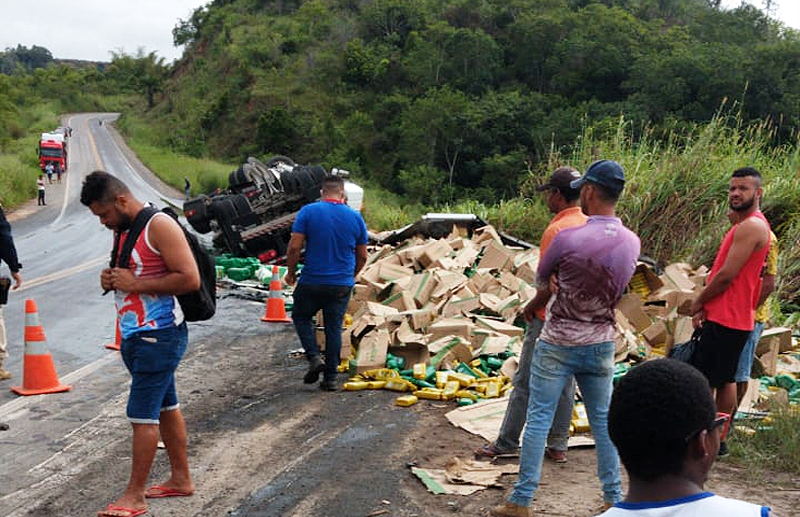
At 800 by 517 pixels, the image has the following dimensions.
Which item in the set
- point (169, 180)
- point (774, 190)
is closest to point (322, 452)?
point (774, 190)

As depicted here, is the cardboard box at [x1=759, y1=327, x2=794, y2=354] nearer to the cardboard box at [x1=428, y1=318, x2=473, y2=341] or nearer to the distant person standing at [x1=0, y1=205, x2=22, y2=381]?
the cardboard box at [x1=428, y1=318, x2=473, y2=341]

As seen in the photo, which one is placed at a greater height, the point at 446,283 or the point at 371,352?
the point at 446,283

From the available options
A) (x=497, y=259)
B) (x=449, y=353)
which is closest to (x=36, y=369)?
(x=449, y=353)

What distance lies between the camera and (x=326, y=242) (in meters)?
7.37

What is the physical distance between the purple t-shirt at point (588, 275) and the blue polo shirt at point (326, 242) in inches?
126

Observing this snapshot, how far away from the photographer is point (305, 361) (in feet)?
28.9

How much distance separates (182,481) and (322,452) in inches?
45.3

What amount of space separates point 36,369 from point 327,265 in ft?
9.13

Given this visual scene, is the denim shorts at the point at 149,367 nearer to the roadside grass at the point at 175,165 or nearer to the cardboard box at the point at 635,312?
the cardboard box at the point at 635,312

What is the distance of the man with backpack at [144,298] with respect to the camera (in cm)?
450

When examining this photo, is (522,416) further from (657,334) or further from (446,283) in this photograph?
(446,283)

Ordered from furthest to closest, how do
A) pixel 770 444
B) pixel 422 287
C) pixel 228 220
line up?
pixel 228 220, pixel 422 287, pixel 770 444

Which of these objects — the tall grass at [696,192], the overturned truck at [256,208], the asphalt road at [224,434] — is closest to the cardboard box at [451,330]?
the asphalt road at [224,434]

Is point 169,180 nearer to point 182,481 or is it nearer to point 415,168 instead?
point 415,168
